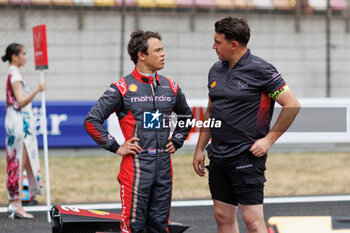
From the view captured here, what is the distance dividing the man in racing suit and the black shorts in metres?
0.40

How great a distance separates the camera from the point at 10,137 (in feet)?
22.7

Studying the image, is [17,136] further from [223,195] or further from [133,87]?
[223,195]

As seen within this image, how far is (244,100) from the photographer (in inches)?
163

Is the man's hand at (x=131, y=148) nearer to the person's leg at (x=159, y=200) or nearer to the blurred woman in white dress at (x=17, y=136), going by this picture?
the person's leg at (x=159, y=200)

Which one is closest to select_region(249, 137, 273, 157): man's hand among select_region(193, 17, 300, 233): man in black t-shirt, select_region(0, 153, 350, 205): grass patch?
select_region(193, 17, 300, 233): man in black t-shirt

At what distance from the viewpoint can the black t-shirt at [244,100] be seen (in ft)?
13.5

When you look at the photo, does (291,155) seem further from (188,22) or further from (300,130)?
(188,22)

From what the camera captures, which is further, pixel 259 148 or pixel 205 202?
pixel 205 202

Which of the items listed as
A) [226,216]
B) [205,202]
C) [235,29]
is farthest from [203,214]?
[235,29]

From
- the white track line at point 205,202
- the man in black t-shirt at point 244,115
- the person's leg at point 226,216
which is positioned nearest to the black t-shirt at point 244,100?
the man in black t-shirt at point 244,115

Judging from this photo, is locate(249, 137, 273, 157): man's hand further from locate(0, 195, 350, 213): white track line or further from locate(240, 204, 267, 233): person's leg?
locate(0, 195, 350, 213): white track line

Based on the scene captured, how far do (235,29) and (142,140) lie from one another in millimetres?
992

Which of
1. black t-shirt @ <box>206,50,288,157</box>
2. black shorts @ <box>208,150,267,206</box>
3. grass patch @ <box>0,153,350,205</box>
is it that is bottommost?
grass patch @ <box>0,153,350,205</box>

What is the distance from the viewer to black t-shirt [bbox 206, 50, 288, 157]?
412cm
